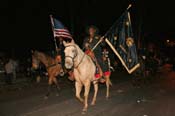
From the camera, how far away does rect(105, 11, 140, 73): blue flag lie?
1305cm

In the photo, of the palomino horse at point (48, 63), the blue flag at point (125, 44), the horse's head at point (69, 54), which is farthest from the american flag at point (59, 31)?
the horse's head at point (69, 54)

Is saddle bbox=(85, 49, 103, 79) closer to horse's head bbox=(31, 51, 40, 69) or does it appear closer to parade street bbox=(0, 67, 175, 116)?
parade street bbox=(0, 67, 175, 116)

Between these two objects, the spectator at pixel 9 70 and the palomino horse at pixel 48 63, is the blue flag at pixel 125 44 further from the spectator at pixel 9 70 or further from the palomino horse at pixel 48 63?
the spectator at pixel 9 70

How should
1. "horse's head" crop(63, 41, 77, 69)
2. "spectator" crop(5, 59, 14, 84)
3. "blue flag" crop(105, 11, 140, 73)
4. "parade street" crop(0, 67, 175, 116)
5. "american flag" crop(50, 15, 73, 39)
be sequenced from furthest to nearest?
"spectator" crop(5, 59, 14, 84), "american flag" crop(50, 15, 73, 39), "blue flag" crop(105, 11, 140, 73), "parade street" crop(0, 67, 175, 116), "horse's head" crop(63, 41, 77, 69)

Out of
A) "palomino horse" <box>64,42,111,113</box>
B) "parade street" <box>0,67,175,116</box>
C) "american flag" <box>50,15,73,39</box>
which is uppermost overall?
"american flag" <box>50,15,73,39</box>

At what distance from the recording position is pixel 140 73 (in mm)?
20625

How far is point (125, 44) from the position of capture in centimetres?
1305

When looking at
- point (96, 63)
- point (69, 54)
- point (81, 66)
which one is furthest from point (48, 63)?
point (69, 54)

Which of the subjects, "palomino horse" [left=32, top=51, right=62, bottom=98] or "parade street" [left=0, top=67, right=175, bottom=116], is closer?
"parade street" [left=0, top=67, right=175, bottom=116]

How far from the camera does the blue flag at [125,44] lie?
13.0 meters

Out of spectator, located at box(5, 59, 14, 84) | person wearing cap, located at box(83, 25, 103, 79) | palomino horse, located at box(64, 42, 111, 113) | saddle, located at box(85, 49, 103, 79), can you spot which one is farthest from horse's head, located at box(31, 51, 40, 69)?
spectator, located at box(5, 59, 14, 84)

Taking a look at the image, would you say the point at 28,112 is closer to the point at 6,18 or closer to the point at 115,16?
the point at 6,18

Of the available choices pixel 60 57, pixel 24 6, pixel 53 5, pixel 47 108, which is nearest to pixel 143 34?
pixel 53 5

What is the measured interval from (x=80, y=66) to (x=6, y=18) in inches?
579
